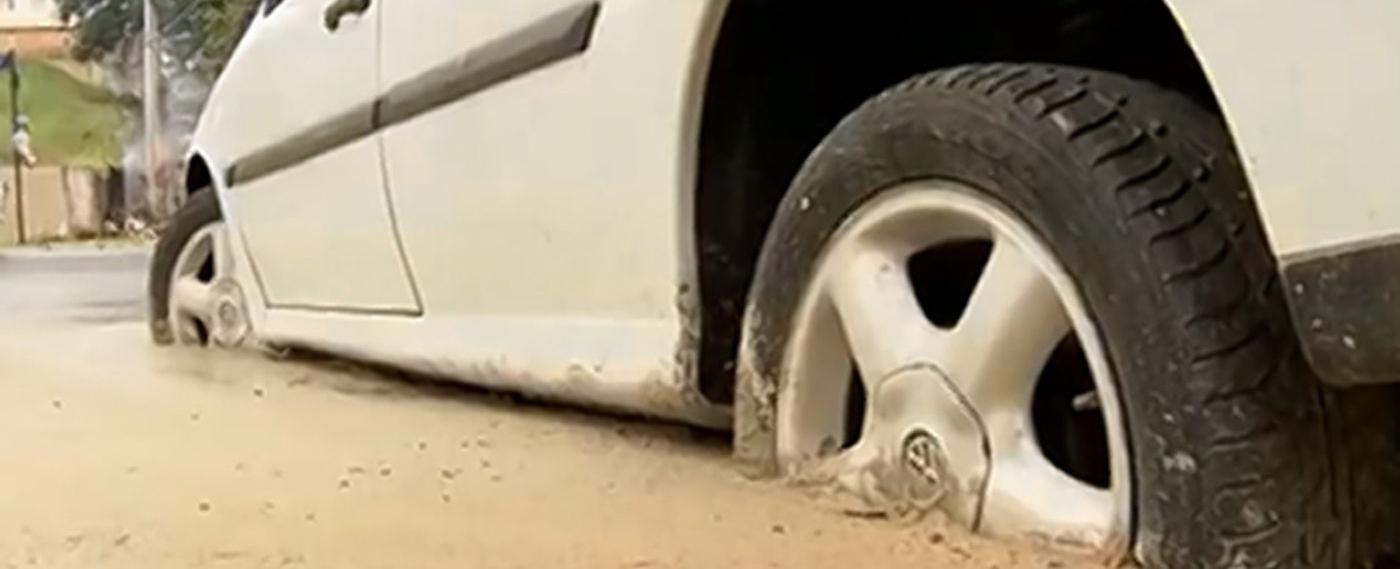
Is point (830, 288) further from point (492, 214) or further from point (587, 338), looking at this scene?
point (492, 214)

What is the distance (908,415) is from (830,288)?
216mm

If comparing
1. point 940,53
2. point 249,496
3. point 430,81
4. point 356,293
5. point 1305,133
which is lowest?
→ point 356,293

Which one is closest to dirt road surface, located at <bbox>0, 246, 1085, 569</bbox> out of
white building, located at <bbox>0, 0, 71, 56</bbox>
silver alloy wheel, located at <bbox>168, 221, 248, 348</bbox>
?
silver alloy wheel, located at <bbox>168, 221, 248, 348</bbox>

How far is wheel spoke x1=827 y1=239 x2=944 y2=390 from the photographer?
2.25 m

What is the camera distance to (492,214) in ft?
10.6

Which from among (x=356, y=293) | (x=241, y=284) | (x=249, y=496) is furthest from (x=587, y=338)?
(x=241, y=284)

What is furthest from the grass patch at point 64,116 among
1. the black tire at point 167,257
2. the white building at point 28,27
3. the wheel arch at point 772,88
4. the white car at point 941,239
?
the wheel arch at point 772,88

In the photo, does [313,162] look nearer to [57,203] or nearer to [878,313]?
[878,313]

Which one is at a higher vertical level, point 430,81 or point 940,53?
point 940,53

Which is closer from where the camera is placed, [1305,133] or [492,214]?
[1305,133]

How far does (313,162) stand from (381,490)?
1536mm

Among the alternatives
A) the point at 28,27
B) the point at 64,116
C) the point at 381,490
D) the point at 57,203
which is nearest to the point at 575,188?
the point at 381,490

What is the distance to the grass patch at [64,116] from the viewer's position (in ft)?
83.0

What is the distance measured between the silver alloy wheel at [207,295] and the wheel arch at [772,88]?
2339 mm
